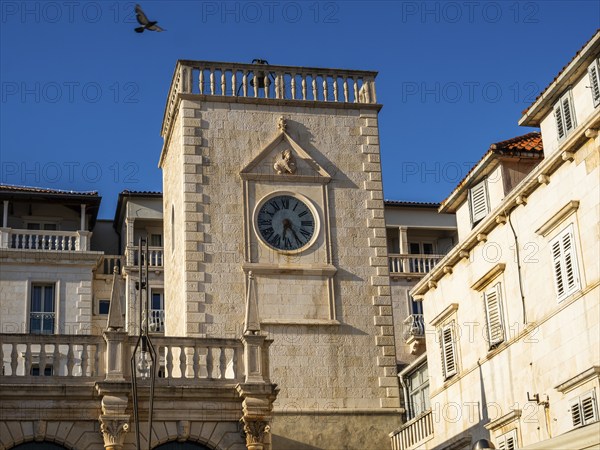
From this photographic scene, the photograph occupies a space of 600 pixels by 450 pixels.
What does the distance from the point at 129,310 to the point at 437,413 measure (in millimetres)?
21001

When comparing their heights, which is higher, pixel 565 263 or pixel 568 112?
pixel 568 112

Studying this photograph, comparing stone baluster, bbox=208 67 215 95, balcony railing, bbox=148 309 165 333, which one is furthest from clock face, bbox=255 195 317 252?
balcony railing, bbox=148 309 165 333

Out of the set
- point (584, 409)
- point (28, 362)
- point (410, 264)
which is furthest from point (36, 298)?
point (584, 409)

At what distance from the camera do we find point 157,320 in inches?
2024

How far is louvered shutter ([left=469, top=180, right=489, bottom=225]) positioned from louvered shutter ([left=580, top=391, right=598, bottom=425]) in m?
7.73

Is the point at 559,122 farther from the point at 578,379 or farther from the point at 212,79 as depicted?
the point at 212,79

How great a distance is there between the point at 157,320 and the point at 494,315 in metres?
23.4

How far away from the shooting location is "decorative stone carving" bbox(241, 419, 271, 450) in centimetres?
2605

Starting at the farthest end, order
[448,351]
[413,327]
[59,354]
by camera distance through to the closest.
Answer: [413,327] < [448,351] < [59,354]

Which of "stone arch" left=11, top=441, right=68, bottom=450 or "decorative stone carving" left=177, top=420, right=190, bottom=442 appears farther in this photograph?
"decorative stone carving" left=177, top=420, right=190, bottom=442

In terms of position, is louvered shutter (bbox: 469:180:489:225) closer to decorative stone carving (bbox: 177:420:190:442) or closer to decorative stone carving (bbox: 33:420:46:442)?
decorative stone carving (bbox: 177:420:190:442)

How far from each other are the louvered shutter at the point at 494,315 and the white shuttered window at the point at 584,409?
4274mm

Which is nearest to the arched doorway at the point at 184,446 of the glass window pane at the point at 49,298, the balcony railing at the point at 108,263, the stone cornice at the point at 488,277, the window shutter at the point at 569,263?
the window shutter at the point at 569,263

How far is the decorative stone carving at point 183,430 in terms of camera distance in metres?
26.2
